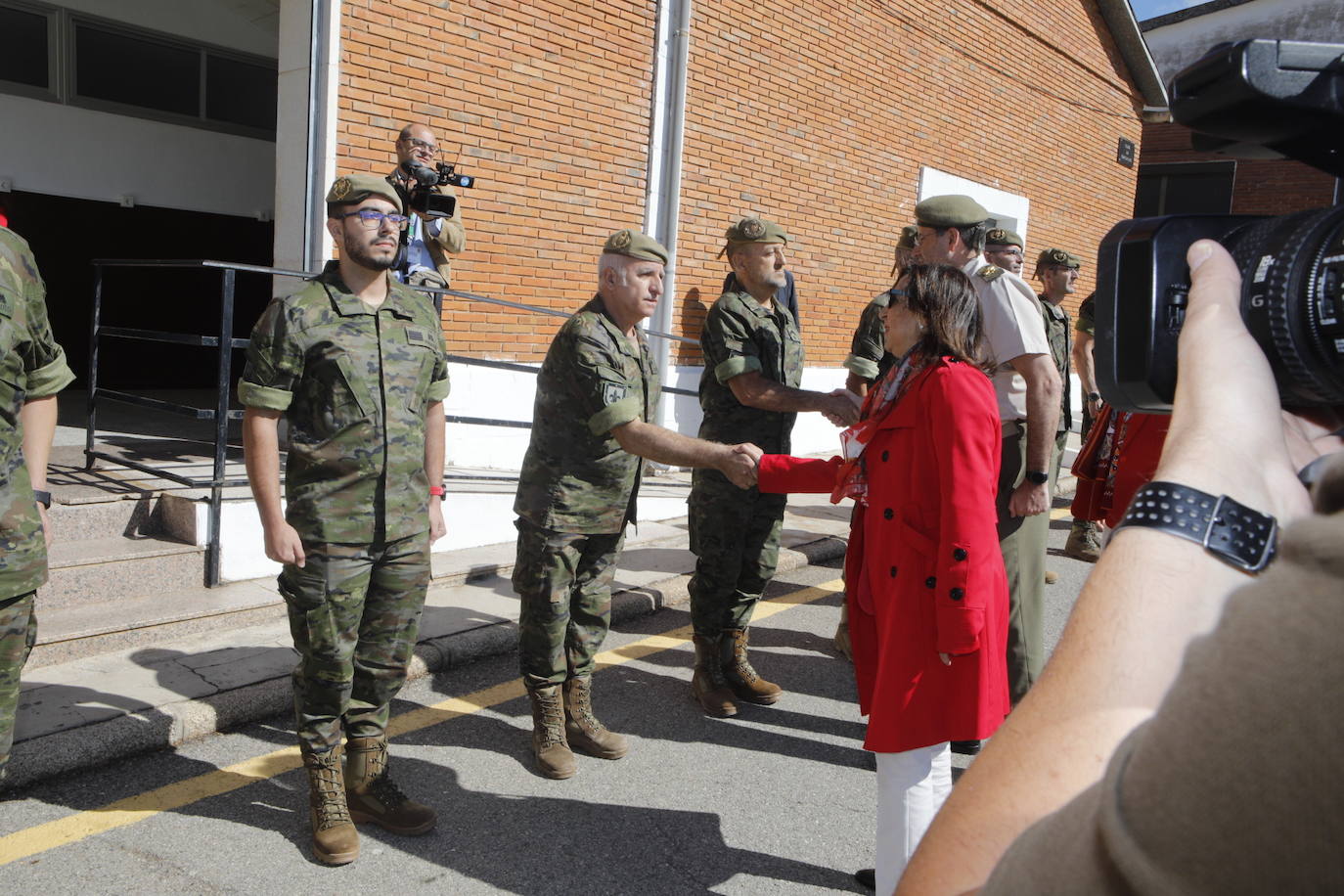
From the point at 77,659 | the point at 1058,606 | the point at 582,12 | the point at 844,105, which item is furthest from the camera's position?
the point at 844,105

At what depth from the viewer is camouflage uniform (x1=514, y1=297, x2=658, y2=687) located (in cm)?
354

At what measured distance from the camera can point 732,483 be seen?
4133 mm

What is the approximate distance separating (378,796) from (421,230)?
388 cm

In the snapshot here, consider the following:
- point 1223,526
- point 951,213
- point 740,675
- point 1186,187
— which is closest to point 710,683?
point 740,675

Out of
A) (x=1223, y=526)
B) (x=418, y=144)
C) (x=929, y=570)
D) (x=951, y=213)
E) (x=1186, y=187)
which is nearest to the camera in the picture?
(x=1223, y=526)

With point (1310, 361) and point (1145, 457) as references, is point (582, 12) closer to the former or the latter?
point (1145, 457)

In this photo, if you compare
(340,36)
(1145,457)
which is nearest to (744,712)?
(1145,457)

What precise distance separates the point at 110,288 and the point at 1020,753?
9.91 m

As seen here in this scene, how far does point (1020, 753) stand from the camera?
73cm

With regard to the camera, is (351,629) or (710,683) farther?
(710,683)

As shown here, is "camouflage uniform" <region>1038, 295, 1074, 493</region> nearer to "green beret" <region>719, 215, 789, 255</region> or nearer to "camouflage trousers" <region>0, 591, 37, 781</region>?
"green beret" <region>719, 215, 789, 255</region>

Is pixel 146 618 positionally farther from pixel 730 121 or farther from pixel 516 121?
pixel 730 121

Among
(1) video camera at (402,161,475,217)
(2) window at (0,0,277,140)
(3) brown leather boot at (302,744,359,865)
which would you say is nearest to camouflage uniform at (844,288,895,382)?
(1) video camera at (402,161,475,217)

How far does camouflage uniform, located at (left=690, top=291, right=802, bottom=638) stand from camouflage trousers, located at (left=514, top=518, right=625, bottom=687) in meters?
0.62
